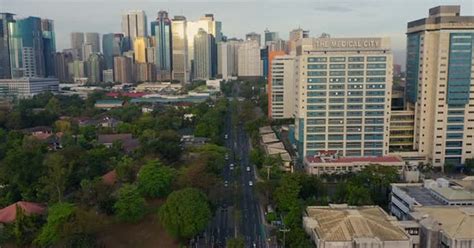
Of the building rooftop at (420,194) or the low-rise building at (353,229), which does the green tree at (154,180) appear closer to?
the low-rise building at (353,229)

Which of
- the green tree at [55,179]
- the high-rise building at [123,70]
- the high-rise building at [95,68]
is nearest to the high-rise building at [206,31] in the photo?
the high-rise building at [123,70]

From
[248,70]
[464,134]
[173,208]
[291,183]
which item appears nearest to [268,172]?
[291,183]

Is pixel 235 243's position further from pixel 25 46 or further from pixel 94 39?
pixel 94 39

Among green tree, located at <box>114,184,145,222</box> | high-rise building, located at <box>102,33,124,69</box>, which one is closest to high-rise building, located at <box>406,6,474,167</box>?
green tree, located at <box>114,184,145,222</box>

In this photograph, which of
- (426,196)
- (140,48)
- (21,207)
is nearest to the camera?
(21,207)

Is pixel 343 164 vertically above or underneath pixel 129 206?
above

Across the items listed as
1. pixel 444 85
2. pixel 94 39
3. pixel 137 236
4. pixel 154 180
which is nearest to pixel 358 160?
pixel 444 85
